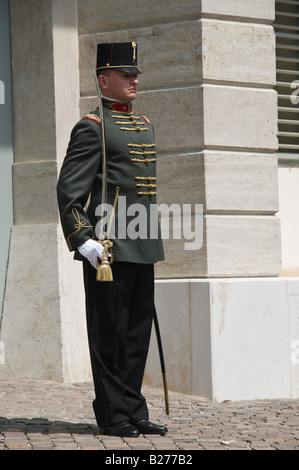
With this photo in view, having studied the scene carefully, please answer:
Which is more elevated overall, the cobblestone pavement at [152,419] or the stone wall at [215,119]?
the stone wall at [215,119]

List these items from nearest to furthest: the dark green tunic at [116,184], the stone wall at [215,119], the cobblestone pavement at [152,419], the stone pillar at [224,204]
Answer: the cobblestone pavement at [152,419] → the dark green tunic at [116,184] → the stone pillar at [224,204] → the stone wall at [215,119]

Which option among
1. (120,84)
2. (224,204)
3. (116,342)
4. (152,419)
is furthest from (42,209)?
(116,342)

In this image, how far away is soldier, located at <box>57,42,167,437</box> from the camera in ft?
19.3

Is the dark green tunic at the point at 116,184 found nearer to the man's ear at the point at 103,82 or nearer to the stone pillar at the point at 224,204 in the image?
the man's ear at the point at 103,82

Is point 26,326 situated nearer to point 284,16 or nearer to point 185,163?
point 185,163

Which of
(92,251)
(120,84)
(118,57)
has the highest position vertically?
(118,57)

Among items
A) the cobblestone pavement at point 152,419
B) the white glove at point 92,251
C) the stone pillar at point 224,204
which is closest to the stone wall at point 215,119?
the stone pillar at point 224,204

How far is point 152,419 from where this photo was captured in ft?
22.0

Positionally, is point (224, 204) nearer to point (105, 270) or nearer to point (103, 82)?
point (103, 82)

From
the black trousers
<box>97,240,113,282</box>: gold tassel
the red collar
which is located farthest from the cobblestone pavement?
the red collar

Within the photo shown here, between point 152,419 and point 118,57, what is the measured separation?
233 cm

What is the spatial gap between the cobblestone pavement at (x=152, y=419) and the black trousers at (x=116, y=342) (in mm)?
179

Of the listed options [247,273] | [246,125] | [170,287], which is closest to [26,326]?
[170,287]

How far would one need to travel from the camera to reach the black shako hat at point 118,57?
6.07 m
